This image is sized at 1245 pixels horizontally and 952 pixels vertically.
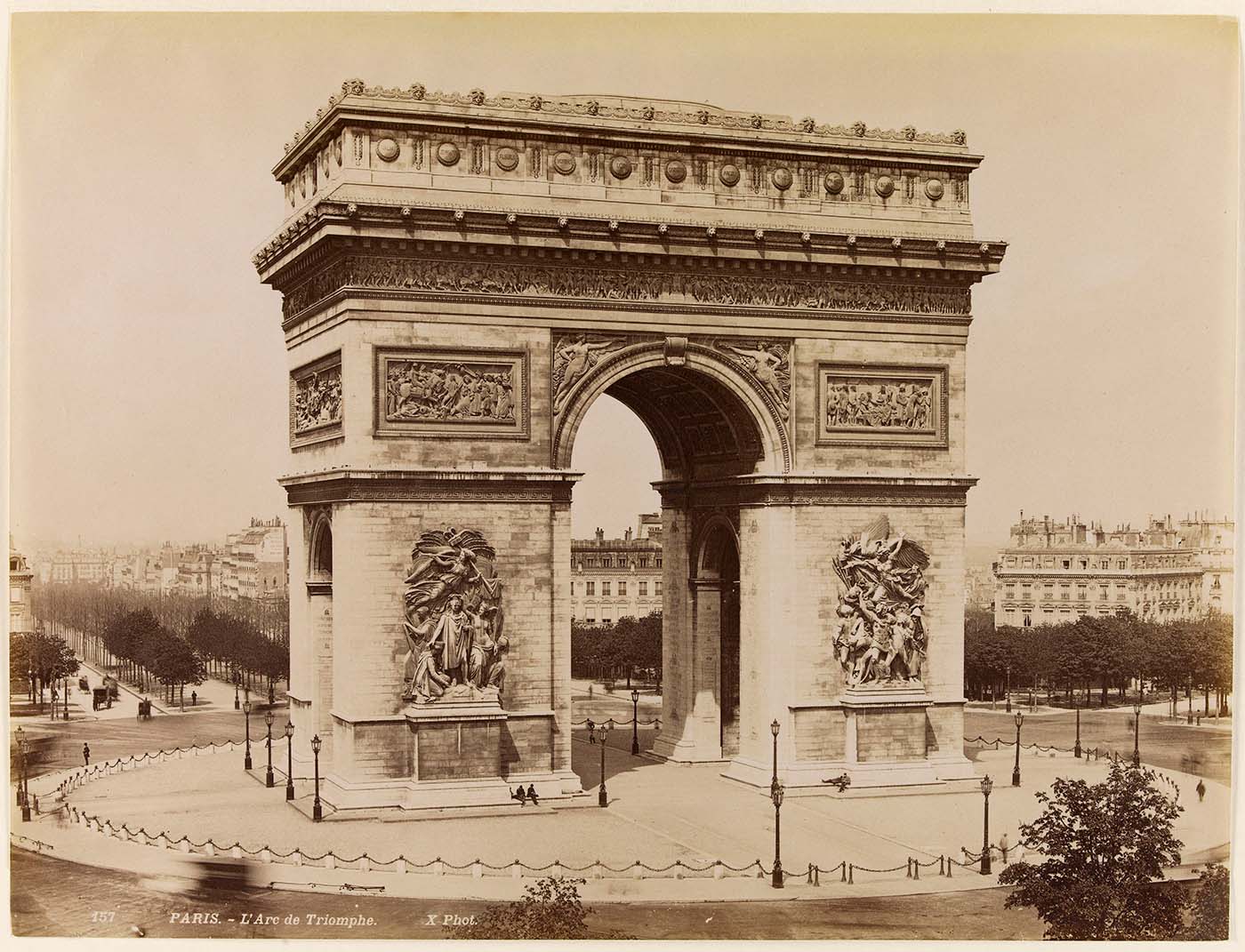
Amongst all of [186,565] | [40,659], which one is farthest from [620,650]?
[40,659]

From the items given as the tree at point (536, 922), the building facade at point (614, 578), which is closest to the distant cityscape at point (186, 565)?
the tree at point (536, 922)

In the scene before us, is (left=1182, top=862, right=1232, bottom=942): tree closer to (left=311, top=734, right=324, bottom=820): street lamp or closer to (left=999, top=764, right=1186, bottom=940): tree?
(left=999, top=764, right=1186, bottom=940): tree

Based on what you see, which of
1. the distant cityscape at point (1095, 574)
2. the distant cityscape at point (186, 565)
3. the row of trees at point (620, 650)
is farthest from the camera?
the row of trees at point (620, 650)

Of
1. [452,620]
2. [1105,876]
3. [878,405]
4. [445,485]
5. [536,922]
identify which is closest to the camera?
[536,922]

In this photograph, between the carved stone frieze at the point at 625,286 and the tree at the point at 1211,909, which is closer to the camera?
the tree at the point at 1211,909

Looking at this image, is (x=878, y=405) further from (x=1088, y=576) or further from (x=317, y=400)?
A: (x=1088, y=576)

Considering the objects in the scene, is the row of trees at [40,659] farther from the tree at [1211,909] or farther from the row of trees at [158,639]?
the tree at [1211,909]

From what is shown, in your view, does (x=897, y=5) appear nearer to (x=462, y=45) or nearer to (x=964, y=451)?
(x=462, y=45)
